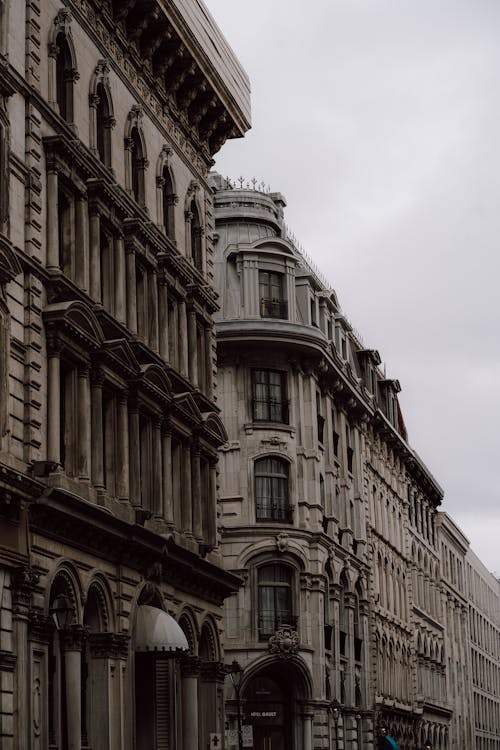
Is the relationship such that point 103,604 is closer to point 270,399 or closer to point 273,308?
point 270,399

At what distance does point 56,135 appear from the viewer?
3762 cm

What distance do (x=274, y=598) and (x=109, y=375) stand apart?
2866 centimetres

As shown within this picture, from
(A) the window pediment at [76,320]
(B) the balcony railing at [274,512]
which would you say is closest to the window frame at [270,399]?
(B) the balcony railing at [274,512]

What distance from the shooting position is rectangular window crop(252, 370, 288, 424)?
224ft

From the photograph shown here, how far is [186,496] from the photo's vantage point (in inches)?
1834

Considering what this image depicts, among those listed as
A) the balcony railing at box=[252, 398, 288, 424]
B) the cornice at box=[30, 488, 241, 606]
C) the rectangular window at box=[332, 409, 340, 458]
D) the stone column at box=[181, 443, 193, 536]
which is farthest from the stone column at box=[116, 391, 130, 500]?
the rectangular window at box=[332, 409, 340, 458]

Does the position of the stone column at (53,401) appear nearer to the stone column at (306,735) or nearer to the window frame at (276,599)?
the window frame at (276,599)

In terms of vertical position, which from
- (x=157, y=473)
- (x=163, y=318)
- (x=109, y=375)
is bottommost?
(x=157, y=473)

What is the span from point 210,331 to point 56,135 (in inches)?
559

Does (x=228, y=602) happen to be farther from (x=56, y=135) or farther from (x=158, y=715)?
(x=56, y=135)

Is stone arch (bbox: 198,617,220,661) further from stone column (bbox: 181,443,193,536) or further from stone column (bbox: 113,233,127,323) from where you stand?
stone column (bbox: 113,233,127,323)

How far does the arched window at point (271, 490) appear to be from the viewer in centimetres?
6719

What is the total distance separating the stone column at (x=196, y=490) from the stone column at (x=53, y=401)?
11.5 m

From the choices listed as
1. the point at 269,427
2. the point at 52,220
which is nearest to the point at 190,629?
the point at 52,220
